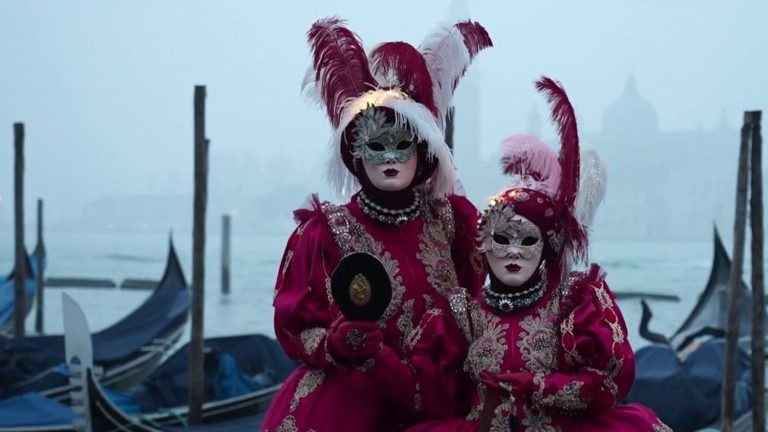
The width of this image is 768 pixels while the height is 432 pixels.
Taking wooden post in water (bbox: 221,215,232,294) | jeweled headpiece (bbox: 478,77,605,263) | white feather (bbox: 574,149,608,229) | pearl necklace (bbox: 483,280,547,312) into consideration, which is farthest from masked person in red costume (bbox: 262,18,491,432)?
wooden post in water (bbox: 221,215,232,294)

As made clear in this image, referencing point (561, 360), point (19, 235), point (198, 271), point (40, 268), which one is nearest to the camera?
point (561, 360)

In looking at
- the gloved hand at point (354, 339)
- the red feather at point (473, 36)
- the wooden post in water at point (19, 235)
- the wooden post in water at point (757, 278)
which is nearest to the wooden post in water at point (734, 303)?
the wooden post in water at point (757, 278)

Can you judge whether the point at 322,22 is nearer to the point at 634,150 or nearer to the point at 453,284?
the point at 453,284

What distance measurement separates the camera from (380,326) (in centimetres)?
247

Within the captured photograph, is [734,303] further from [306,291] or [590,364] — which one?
[306,291]

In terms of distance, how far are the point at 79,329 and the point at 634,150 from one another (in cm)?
6223

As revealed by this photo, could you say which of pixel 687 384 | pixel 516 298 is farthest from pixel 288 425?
pixel 687 384

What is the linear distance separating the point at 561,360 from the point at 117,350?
6.19 meters

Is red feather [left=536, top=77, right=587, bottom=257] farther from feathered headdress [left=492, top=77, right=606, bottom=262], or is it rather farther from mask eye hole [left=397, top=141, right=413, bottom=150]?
mask eye hole [left=397, top=141, right=413, bottom=150]

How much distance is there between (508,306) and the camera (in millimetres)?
2432

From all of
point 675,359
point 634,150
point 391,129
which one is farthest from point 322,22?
point 634,150

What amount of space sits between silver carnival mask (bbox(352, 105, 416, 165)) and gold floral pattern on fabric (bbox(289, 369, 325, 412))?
50 cm

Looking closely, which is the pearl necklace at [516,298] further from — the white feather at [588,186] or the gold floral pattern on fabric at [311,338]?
the gold floral pattern on fabric at [311,338]

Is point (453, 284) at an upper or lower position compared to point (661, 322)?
upper
